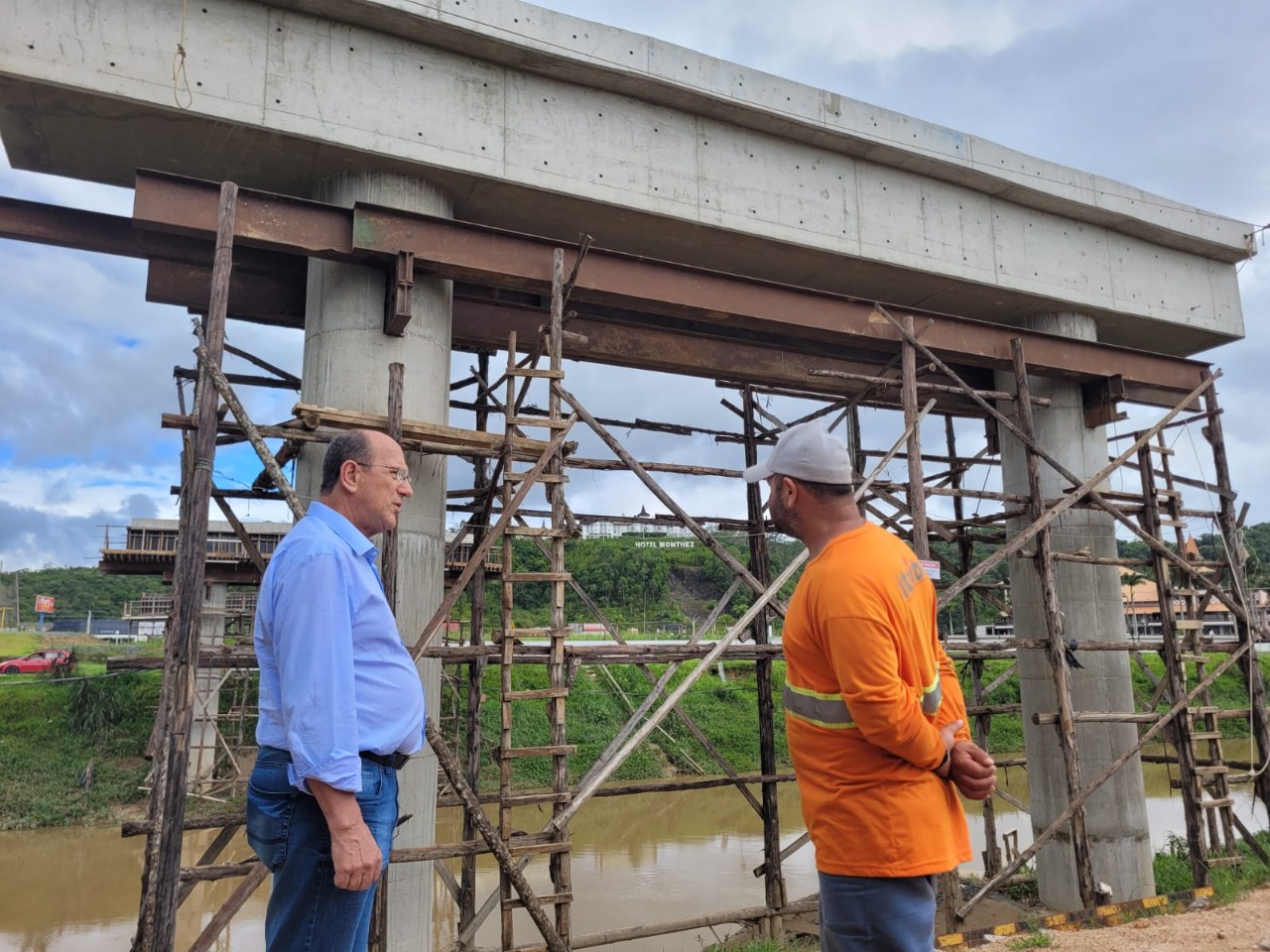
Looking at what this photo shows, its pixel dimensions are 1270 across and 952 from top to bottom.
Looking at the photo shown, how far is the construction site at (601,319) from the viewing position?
6309 mm

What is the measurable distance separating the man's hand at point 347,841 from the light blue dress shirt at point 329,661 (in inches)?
1.3

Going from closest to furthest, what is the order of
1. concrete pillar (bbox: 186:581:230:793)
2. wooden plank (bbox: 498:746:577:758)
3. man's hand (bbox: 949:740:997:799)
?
man's hand (bbox: 949:740:997:799)
wooden plank (bbox: 498:746:577:758)
concrete pillar (bbox: 186:581:230:793)

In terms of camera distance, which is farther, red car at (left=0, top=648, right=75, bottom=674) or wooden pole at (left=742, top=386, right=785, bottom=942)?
red car at (left=0, top=648, right=75, bottom=674)

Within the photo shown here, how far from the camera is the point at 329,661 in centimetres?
236

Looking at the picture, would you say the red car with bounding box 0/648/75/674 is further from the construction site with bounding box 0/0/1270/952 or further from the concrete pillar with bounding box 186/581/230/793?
the construction site with bounding box 0/0/1270/952

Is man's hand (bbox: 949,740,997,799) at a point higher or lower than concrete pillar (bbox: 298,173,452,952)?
lower

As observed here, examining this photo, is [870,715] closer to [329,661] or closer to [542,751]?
[329,661]

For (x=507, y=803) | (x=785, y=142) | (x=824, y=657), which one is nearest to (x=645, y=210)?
(x=785, y=142)

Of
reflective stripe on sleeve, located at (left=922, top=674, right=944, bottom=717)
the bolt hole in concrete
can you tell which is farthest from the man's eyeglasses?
the bolt hole in concrete

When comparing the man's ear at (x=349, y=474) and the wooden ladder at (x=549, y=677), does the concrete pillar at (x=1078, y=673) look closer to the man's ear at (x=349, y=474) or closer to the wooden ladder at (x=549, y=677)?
the wooden ladder at (x=549, y=677)

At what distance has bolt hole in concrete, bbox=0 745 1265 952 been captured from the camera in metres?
Result: 10.9

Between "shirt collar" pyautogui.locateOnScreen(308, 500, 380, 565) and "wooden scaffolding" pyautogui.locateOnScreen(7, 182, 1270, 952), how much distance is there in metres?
3.00

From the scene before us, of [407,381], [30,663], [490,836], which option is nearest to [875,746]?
[490,836]

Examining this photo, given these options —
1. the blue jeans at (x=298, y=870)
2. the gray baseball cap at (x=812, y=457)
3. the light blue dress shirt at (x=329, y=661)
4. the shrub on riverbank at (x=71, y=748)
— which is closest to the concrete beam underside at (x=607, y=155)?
the light blue dress shirt at (x=329, y=661)
